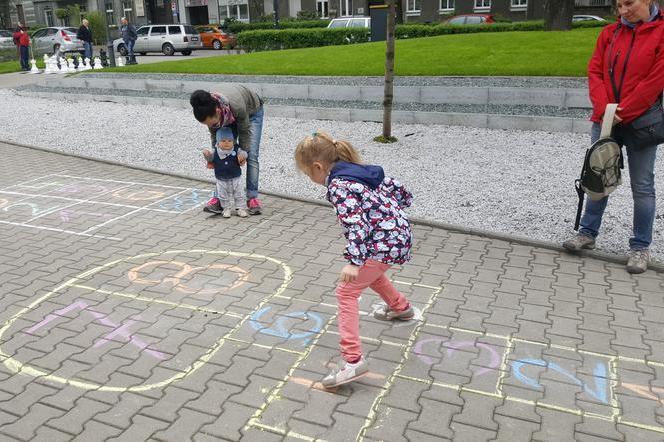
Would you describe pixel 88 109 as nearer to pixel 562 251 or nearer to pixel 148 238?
pixel 148 238

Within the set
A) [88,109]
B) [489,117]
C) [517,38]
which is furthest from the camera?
[517,38]

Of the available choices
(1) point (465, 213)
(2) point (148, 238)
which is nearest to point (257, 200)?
(2) point (148, 238)

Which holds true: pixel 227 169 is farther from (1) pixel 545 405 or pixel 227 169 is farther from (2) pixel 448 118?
(2) pixel 448 118

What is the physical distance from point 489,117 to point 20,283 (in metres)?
7.39

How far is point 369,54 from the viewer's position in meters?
15.0

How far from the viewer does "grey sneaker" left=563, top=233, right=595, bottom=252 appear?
522 centimetres

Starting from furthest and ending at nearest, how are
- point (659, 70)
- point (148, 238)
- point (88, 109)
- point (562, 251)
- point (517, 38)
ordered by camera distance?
1. point (517, 38)
2. point (88, 109)
3. point (148, 238)
4. point (562, 251)
5. point (659, 70)

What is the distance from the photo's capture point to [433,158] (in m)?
8.59

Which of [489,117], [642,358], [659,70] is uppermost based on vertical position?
[659,70]

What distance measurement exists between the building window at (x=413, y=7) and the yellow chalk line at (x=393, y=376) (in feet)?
121

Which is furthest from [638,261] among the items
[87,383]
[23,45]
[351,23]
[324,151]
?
[23,45]

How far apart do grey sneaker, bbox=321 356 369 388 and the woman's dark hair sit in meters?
2.92

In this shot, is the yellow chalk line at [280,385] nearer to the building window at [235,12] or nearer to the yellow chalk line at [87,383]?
the yellow chalk line at [87,383]

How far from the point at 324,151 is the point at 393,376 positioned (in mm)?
1403
